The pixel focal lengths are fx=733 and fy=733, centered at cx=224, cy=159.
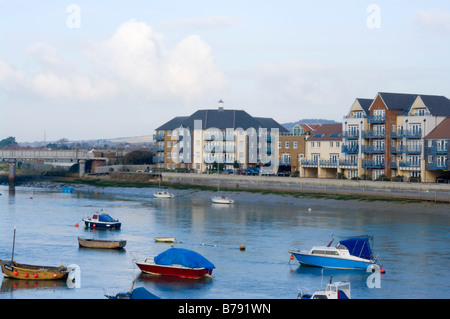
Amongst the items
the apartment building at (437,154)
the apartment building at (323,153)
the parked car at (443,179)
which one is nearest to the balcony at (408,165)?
the apartment building at (437,154)

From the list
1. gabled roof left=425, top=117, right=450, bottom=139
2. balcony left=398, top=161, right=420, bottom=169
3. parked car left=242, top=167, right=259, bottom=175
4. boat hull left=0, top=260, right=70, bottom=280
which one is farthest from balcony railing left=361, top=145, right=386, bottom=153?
boat hull left=0, top=260, right=70, bottom=280

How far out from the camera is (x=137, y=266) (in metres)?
53.2

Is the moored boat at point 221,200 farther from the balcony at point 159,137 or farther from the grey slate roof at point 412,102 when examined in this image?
the balcony at point 159,137

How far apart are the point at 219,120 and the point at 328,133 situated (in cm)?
2614

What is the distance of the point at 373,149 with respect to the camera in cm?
11088

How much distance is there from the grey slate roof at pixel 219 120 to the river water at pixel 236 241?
28.0 m

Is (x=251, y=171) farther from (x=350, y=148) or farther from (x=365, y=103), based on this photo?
(x=365, y=103)

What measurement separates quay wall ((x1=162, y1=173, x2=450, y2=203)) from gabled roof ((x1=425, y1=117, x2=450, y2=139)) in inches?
367

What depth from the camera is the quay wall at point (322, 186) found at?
94.4m

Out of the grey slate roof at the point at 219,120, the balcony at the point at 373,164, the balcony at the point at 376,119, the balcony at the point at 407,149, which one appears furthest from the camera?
the grey slate roof at the point at 219,120

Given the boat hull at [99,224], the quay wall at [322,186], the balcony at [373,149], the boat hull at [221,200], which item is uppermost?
the balcony at [373,149]

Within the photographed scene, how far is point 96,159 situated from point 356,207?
80210mm

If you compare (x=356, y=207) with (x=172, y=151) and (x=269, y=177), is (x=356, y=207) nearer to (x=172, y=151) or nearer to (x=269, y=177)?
(x=269, y=177)
